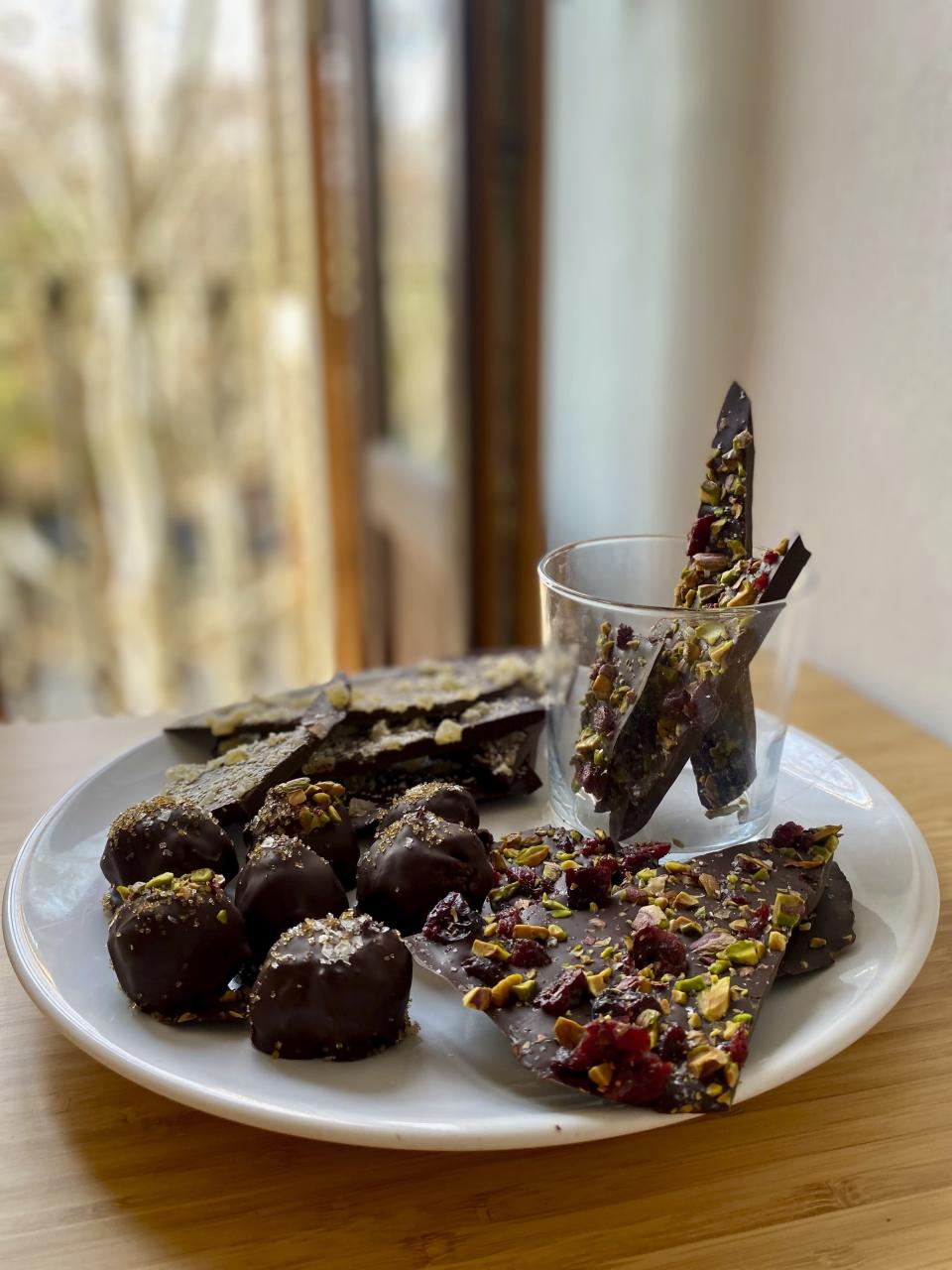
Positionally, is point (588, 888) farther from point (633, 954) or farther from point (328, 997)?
point (328, 997)

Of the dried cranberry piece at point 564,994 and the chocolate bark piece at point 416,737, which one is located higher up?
the dried cranberry piece at point 564,994

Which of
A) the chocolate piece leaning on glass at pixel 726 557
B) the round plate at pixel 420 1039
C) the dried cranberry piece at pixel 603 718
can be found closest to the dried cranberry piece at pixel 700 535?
the chocolate piece leaning on glass at pixel 726 557

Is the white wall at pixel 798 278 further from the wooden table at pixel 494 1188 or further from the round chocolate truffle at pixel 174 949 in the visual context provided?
the round chocolate truffle at pixel 174 949

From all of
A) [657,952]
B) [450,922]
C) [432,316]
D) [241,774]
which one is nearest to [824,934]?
[657,952]

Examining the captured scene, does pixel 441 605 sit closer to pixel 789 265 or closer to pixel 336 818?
pixel 789 265

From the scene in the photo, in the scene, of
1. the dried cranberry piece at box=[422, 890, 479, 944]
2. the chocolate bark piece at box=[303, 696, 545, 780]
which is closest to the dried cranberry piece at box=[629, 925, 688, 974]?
the dried cranberry piece at box=[422, 890, 479, 944]
